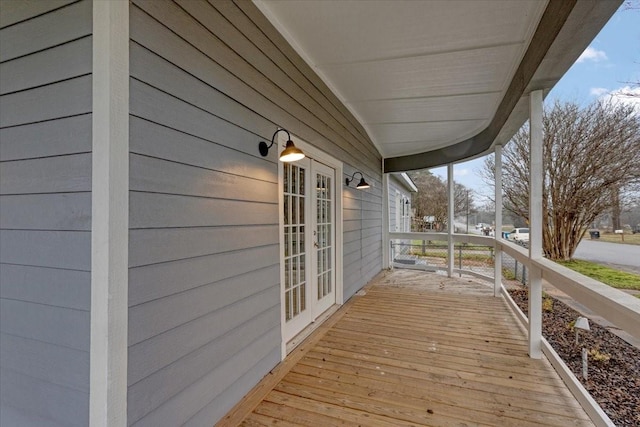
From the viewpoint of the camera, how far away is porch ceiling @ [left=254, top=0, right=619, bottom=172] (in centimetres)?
200

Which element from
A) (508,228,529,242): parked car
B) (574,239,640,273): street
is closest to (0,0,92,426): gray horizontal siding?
(574,239,640,273): street

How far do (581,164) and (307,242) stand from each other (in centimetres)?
267

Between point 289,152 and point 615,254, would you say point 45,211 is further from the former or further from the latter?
point 615,254

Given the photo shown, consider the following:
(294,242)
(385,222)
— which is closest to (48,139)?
(294,242)

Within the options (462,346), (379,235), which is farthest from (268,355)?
(379,235)

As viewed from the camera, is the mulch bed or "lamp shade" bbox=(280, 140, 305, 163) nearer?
the mulch bed

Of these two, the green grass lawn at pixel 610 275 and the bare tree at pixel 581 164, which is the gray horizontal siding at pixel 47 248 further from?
the bare tree at pixel 581 164

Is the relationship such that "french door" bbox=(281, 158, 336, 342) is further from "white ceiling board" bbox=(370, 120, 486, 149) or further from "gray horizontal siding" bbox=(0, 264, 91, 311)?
"white ceiling board" bbox=(370, 120, 486, 149)

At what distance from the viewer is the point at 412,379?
91.3 inches

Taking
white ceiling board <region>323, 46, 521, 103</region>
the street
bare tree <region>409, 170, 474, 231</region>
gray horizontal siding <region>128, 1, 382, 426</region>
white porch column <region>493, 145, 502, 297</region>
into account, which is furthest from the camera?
bare tree <region>409, 170, 474, 231</region>

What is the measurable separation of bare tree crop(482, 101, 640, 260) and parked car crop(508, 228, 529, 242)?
10.4 inches

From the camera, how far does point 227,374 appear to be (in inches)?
73.2

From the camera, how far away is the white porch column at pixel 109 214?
1.18 metres

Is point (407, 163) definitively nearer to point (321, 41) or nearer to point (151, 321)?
point (321, 41)
